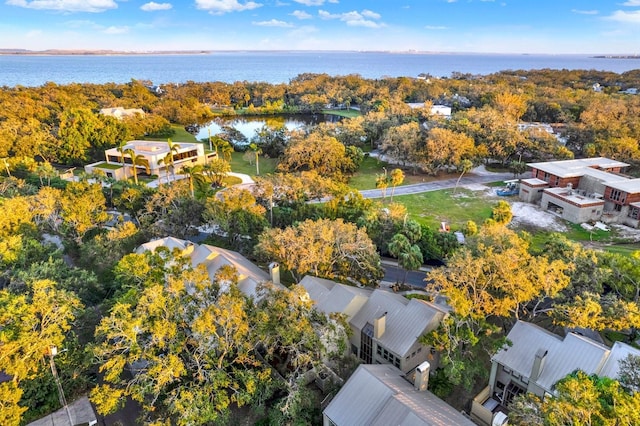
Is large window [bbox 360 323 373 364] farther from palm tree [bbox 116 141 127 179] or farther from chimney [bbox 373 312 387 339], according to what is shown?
palm tree [bbox 116 141 127 179]

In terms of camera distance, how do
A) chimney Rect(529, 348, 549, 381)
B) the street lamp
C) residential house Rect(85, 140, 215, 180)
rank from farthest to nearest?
residential house Rect(85, 140, 215, 180)
the street lamp
chimney Rect(529, 348, 549, 381)

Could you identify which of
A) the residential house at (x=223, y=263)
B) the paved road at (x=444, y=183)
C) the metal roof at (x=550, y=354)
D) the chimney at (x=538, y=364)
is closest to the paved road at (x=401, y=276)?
the residential house at (x=223, y=263)

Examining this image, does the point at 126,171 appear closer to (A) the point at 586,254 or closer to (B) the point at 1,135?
(B) the point at 1,135

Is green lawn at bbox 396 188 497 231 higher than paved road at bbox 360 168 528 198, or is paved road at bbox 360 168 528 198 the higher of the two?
paved road at bbox 360 168 528 198

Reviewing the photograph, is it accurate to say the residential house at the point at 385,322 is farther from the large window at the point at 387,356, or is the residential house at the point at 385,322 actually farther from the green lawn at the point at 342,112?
the green lawn at the point at 342,112

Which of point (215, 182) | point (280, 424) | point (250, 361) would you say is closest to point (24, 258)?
point (250, 361)

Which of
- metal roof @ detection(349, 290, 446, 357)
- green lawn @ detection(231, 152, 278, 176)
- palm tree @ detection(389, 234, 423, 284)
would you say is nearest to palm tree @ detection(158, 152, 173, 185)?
green lawn @ detection(231, 152, 278, 176)
